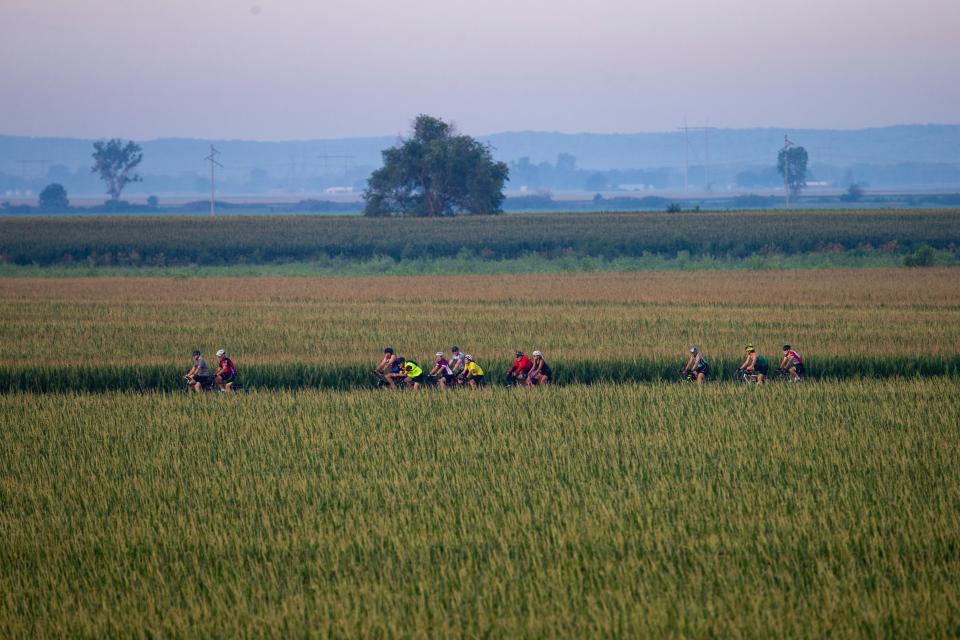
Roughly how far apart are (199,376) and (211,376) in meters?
0.30

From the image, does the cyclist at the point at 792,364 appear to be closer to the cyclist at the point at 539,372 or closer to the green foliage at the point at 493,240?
the cyclist at the point at 539,372

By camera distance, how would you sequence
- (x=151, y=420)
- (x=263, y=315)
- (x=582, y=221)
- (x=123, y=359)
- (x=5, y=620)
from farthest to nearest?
(x=582, y=221) → (x=263, y=315) → (x=123, y=359) → (x=151, y=420) → (x=5, y=620)

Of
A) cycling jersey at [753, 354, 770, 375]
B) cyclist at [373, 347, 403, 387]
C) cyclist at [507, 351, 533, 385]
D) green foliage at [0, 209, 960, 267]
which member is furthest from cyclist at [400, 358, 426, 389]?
green foliage at [0, 209, 960, 267]

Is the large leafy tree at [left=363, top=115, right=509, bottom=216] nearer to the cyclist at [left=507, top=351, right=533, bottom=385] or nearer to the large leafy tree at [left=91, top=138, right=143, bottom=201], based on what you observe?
the cyclist at [left=507, top=351, right=533, bottom=385]

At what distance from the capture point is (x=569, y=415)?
19.5 meters

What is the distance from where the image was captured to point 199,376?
906 inches

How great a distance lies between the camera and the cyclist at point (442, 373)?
911 inches

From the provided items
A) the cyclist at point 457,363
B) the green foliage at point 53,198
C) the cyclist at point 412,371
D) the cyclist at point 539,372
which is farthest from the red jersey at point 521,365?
the green foliage at point 53,198

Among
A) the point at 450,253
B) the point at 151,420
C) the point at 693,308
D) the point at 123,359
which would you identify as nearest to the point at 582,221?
the point at 450,253

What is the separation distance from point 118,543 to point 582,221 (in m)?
67.1

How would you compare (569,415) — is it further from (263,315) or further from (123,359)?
(263,315)

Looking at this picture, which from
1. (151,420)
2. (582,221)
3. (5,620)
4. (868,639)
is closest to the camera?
(868,639)

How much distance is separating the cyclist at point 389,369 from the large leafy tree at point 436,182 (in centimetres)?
6375

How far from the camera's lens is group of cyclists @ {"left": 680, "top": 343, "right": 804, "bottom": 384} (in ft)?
75.4
